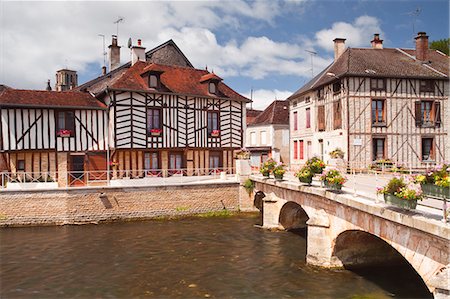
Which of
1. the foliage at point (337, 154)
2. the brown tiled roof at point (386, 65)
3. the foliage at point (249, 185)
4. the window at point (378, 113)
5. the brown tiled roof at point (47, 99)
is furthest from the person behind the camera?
the window at point (378, 113)

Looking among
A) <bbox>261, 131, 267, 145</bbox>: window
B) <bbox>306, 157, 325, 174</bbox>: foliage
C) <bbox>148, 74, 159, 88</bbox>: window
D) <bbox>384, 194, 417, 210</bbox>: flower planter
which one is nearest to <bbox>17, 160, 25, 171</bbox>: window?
<bbox>148, 74, 159, 88</bbox>: window

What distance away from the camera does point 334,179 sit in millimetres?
10539

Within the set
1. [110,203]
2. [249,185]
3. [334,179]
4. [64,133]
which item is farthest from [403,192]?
[64,133]

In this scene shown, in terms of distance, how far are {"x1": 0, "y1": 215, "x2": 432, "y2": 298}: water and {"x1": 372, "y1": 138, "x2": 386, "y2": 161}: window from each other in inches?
320

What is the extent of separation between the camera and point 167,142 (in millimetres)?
21062

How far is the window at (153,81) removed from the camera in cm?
2064

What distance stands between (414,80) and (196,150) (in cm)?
1231

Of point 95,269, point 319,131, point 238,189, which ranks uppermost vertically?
point 319,131

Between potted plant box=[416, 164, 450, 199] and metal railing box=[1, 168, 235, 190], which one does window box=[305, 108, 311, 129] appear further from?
potted plant box=[416, 164, 450, 199]

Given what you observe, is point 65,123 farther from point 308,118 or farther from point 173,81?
point 308,118

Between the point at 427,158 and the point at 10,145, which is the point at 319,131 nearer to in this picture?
the point at 427,158

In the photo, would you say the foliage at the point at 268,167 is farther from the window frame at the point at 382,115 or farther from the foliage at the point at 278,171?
the window frame at the point at 382,115

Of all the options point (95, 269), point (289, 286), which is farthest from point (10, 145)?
point (289, 286)

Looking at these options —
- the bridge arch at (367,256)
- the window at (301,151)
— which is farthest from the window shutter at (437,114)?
the bridge arch at (367,256)
